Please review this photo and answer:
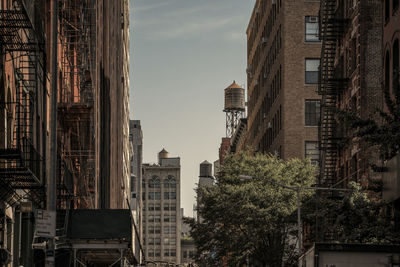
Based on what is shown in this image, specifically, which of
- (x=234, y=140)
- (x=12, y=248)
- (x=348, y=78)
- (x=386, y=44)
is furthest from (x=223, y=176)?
(x=234, y=140)

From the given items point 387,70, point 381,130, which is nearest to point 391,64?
point 387,70

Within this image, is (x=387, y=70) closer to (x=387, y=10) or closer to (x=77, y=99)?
(x=387, y=10)

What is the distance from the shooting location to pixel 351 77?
5325 centimetres

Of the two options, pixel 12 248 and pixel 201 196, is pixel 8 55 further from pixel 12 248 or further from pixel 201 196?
pixel 201 196

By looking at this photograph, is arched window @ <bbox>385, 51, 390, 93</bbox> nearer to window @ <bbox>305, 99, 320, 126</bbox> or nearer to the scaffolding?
the scaffolding

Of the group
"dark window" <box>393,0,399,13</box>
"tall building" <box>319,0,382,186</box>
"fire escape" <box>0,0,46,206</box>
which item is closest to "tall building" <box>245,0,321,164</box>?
"tall building" <box>319,0,382,186</box>

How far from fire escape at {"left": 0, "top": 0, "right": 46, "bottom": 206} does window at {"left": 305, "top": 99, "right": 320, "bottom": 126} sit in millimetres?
51080

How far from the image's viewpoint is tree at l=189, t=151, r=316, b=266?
5772 centimetres

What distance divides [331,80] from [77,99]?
15267mm

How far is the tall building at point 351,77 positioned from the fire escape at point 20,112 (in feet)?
60.7

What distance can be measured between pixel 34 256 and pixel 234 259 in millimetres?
27423

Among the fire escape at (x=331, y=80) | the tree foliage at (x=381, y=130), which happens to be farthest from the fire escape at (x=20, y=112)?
the fire escape at (x=331, y=80)

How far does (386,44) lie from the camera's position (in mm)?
42094

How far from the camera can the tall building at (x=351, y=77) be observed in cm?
4953
